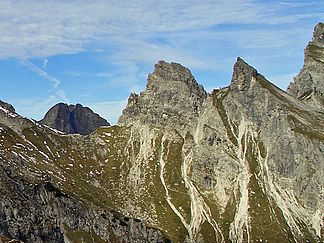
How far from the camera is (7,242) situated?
101 metres

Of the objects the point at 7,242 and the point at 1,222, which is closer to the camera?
the point at 7,242

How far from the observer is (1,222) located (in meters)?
198

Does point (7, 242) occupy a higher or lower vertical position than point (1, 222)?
lower

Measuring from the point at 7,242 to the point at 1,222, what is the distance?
104 meters
